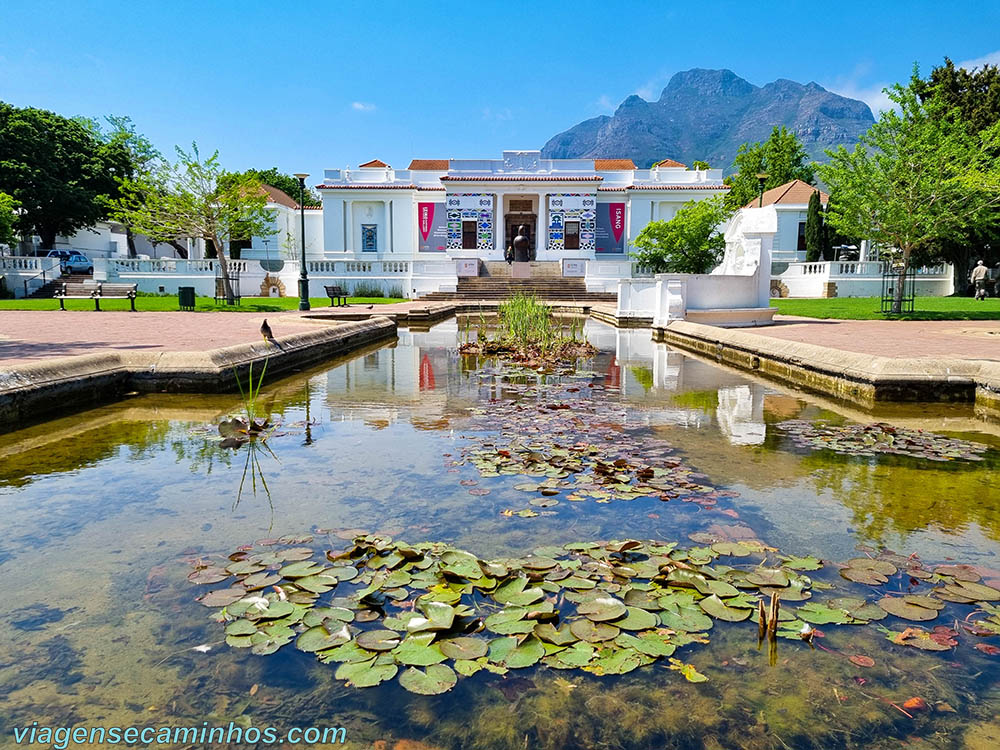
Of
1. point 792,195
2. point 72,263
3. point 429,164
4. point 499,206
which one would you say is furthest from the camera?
point 429,164

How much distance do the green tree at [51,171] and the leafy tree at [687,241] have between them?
30.3 metres

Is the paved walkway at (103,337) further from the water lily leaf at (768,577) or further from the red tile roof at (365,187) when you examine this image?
the red tile roof at (365,187)

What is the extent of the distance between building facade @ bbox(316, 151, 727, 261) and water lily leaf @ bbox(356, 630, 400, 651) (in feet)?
123

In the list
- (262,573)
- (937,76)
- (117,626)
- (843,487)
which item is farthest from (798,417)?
(937,76)

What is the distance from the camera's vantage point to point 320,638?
1917mm

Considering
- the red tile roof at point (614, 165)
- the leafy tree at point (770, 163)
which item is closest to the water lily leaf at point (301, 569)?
the red tile roof at point (614, 165)

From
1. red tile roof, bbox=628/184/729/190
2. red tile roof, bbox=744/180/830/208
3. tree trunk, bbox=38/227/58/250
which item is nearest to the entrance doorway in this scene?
red tile roof, bbox=628/184/729/190

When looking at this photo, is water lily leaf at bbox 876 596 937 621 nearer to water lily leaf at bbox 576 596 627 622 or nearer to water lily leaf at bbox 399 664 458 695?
water lily leaf at bbox 576 596 627 622

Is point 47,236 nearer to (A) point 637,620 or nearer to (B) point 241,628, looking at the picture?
(B) point 241,628

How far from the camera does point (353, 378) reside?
24.9 feet

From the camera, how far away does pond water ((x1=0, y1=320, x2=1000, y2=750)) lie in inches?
63.2

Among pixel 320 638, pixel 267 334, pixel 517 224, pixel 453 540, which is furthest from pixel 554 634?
pixel 517 224

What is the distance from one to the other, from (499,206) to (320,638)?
39048 mm

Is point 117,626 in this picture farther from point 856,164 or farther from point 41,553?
point 856,164
